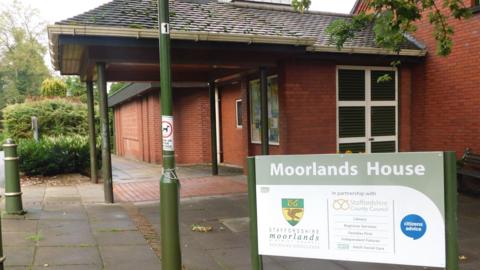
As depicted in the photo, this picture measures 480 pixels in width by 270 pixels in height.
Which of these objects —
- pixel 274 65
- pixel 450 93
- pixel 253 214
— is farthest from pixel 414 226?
pixel 450 93

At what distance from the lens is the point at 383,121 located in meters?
10.8

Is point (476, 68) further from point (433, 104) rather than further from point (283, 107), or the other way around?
point (283, 107)

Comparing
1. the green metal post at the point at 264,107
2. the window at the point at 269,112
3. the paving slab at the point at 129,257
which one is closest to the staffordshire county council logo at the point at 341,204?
the paving slab at the point at 129,257

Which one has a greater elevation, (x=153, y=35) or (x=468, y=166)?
(x=153, y=35)

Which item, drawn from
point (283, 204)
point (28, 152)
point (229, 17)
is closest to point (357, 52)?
point (229, 17)

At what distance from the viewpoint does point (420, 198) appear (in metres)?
2.87

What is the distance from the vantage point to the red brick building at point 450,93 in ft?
30.1

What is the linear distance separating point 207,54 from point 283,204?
580 cm

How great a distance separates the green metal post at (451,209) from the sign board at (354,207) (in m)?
0.03

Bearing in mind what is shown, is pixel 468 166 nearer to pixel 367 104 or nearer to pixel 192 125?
pixel 367 104

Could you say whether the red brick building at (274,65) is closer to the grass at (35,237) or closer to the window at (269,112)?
the window at (269,112)

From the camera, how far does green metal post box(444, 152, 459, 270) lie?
110 inches

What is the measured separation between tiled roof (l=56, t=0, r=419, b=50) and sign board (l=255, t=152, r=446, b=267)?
526cm

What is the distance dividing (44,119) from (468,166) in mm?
13503
